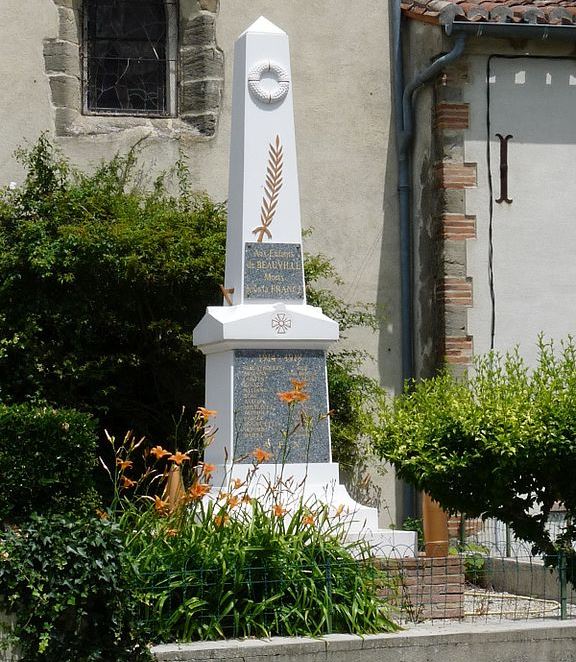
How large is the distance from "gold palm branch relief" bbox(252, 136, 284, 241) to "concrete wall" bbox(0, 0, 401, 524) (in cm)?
391

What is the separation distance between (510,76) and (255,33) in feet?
14.3

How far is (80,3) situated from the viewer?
14.0 m

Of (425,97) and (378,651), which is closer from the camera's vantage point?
(378,651)

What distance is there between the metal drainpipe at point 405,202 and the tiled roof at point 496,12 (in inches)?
28.3

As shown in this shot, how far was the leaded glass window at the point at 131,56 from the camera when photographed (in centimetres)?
1408

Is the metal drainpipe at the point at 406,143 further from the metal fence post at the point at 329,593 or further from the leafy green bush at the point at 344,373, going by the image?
the metal fence post at the point at 329,593

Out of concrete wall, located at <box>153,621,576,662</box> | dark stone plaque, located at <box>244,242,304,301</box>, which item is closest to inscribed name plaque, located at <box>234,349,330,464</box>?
dark stone plaque, located at <box>244,242,304,301</box>

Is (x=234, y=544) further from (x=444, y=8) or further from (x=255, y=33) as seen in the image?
(x=444, y=8)

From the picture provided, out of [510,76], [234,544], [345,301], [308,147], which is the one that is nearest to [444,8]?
[510,76]

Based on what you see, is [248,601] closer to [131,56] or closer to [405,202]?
[405,202]

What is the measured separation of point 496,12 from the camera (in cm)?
1320

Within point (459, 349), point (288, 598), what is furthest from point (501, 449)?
point (459, 349)

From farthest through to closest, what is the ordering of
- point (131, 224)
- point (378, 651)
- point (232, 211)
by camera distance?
point (131, 224), point (232, 211), point (378, 651)

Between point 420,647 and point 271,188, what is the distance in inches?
160
